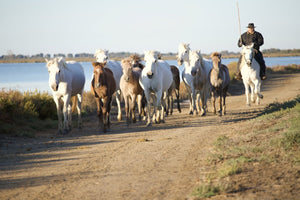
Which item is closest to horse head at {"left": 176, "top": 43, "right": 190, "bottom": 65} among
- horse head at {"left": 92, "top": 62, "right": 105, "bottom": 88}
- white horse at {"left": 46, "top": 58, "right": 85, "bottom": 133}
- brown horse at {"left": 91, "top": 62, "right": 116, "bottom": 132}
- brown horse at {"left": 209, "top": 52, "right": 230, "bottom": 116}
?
brown horse at {"left": 209, "top": 52, "right": 230, "bottom": 116}

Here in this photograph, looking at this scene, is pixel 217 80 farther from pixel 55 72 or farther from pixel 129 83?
pixel 55 72

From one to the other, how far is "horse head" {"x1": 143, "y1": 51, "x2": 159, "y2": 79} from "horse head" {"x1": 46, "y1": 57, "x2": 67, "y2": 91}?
2726 millimetres

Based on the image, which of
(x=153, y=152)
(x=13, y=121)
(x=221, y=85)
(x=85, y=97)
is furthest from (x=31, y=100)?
(x=153, y=152)

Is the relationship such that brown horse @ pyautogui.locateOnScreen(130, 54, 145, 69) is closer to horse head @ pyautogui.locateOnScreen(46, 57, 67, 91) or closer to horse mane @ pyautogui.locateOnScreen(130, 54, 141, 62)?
horse mane @ pyautogui.locateOnScreen(130, 54, 141, 62)

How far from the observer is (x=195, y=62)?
53.3 ft

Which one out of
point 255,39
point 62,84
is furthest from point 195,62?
point 62,84

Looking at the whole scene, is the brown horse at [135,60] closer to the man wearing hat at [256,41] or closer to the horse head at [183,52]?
the horse head at [183,52]

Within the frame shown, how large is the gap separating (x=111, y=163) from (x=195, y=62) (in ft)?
29.0

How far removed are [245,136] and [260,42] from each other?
30.8ft

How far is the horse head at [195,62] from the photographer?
16047 mm

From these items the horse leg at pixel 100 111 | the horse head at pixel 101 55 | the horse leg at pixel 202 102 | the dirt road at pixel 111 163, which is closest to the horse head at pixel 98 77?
the horse leg at pixel 100 111

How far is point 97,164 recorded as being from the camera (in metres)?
8.13

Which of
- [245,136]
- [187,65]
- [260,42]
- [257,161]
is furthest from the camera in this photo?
[260,42]

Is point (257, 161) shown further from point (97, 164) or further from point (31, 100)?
point (31, 100)
